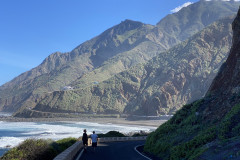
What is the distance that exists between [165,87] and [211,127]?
475 ft

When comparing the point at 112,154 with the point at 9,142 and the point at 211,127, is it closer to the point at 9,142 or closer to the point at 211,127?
the point at 211,127

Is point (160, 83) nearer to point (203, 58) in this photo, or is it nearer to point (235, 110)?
point (203, 58)

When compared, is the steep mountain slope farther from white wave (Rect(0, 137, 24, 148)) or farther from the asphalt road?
the asphalt road

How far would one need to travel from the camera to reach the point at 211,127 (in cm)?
1623

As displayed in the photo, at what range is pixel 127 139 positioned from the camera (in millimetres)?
39500

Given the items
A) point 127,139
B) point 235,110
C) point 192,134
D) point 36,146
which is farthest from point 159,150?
point 127,139

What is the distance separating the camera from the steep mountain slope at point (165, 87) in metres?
155

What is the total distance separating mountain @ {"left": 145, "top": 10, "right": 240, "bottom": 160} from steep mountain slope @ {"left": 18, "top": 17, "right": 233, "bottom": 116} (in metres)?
124

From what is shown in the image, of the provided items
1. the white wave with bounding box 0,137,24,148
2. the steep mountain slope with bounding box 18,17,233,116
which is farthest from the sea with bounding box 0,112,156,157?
the steep mountain slope with bounding box 18,17,233,116

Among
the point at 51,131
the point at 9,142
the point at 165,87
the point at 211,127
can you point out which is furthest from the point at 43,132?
the point at 165,87

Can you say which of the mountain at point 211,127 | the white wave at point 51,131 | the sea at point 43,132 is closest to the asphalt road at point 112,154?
the mountain at point 211,127

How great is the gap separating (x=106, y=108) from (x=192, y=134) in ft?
506

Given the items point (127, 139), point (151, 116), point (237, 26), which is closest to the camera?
point (237, 26)

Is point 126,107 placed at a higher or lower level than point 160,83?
lower
